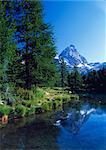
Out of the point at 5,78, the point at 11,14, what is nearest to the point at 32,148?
the point at 5,78

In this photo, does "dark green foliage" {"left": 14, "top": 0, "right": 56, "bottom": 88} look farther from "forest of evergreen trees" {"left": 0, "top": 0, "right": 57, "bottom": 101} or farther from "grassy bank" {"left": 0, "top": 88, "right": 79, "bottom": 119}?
"grassy bank" {"left": 0, "top": 88, "right": 79, "bottom": 119}

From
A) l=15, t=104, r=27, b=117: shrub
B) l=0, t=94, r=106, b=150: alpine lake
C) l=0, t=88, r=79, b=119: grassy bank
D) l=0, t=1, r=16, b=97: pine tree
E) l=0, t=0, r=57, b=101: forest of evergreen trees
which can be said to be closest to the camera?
l=0, t=94, r=106, b=150: alpine lake

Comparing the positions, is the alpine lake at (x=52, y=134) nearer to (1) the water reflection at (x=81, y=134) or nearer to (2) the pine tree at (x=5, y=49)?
(1) the water reflection at (x=81, y=134)

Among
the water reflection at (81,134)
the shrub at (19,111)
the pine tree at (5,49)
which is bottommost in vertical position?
the water reflection at (81,134)

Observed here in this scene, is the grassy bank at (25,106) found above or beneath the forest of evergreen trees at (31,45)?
beneath

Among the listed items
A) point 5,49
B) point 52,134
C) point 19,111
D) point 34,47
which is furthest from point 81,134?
point 34,47

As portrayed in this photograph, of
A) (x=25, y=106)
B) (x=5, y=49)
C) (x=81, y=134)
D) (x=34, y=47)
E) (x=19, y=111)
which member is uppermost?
(x=34, y=47)

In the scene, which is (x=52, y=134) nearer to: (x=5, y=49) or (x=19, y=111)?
(x=19, y=111)

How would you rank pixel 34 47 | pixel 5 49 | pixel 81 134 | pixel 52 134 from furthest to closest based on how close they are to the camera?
1. pixel 34 47
2. pixel 5 49
3. pixel 81 134
4. pixel 52 134

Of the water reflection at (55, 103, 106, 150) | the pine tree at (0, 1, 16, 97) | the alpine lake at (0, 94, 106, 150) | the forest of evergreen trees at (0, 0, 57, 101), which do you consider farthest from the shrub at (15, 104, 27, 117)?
the forest of evergreen trees at (0, 0, 57, 101)

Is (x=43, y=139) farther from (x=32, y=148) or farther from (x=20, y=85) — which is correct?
(x=20, y=85)

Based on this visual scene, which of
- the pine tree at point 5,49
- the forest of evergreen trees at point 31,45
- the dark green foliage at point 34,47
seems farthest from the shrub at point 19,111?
the dark green foliage at point 34,47

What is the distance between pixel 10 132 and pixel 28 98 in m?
13.6

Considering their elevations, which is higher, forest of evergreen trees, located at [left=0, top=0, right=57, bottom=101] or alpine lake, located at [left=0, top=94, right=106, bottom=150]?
forest of evergreen trees, located at [left=0, top=0, right=57, bottom=101]
